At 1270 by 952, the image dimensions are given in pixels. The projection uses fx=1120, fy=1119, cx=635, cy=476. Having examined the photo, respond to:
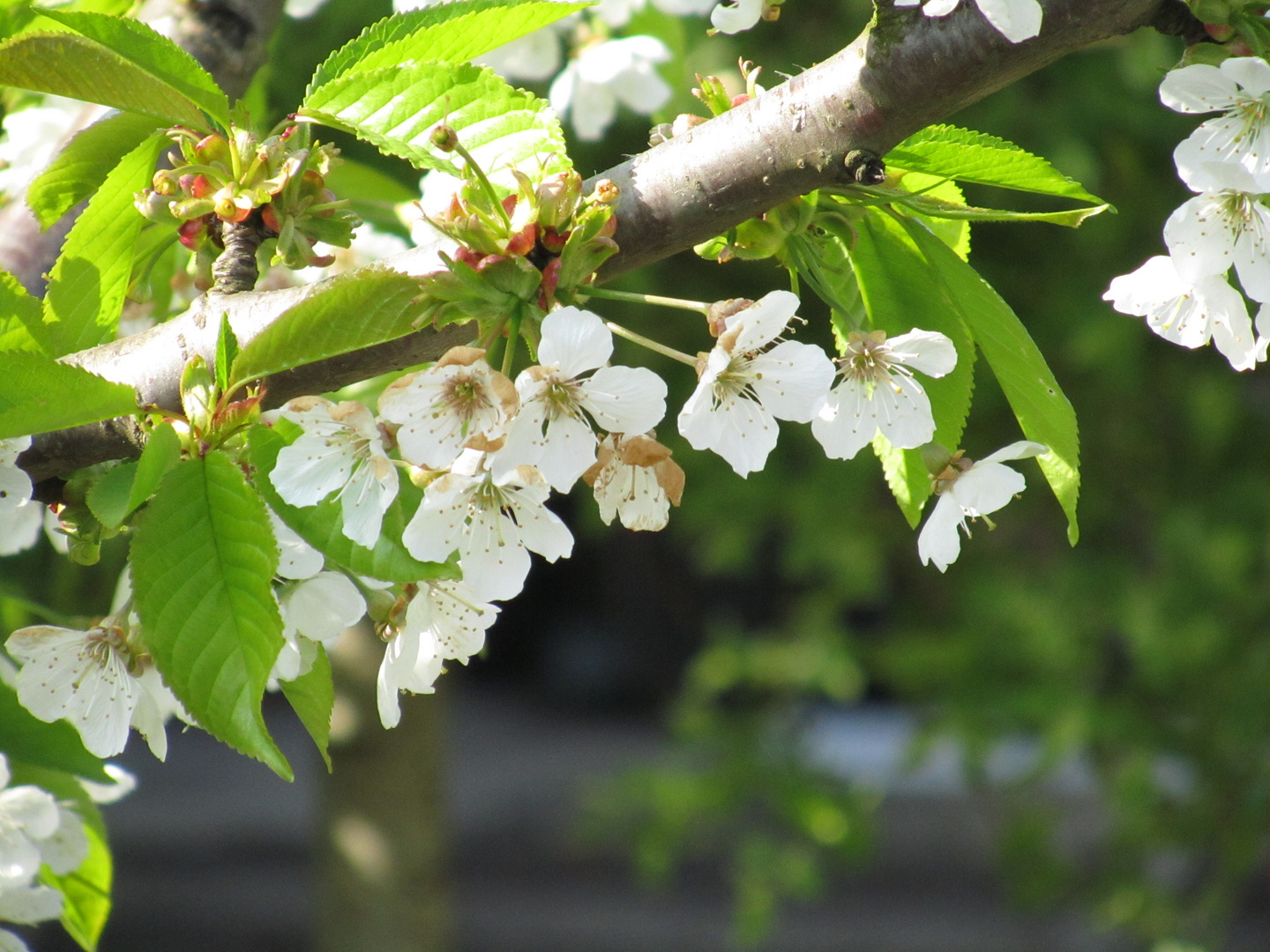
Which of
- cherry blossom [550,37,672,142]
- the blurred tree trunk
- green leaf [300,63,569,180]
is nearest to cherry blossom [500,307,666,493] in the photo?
green leaf [300,63,569,180]

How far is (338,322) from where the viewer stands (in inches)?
21.4

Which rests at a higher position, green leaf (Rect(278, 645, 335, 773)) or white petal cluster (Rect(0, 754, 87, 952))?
green leaf (Rect(278, 645, 335, 773))

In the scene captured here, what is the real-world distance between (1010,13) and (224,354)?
0.44 m

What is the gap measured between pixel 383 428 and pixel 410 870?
7.01 ft

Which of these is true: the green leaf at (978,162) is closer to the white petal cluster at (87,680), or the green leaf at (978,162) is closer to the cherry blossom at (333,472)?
the cherry blossom at (333,472)

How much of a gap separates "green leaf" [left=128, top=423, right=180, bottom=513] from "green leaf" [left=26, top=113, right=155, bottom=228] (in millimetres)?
256

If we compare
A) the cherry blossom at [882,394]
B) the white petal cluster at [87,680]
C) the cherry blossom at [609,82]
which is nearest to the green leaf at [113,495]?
the white petal cluster at [87,680]

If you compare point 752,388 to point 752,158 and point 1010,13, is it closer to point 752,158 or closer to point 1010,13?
point 752,158

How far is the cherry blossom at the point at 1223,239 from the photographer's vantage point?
1.98 feet

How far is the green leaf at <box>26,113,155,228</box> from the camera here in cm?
72

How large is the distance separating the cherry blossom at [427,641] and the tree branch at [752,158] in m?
0.15

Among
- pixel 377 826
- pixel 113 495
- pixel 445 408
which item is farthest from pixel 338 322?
pixel 377 826

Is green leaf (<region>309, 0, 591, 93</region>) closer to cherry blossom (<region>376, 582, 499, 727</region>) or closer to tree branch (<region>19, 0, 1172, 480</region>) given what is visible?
tree branch (<region>19, 0, 1172, 480</region>)

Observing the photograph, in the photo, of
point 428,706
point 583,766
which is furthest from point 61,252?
point 583,766
